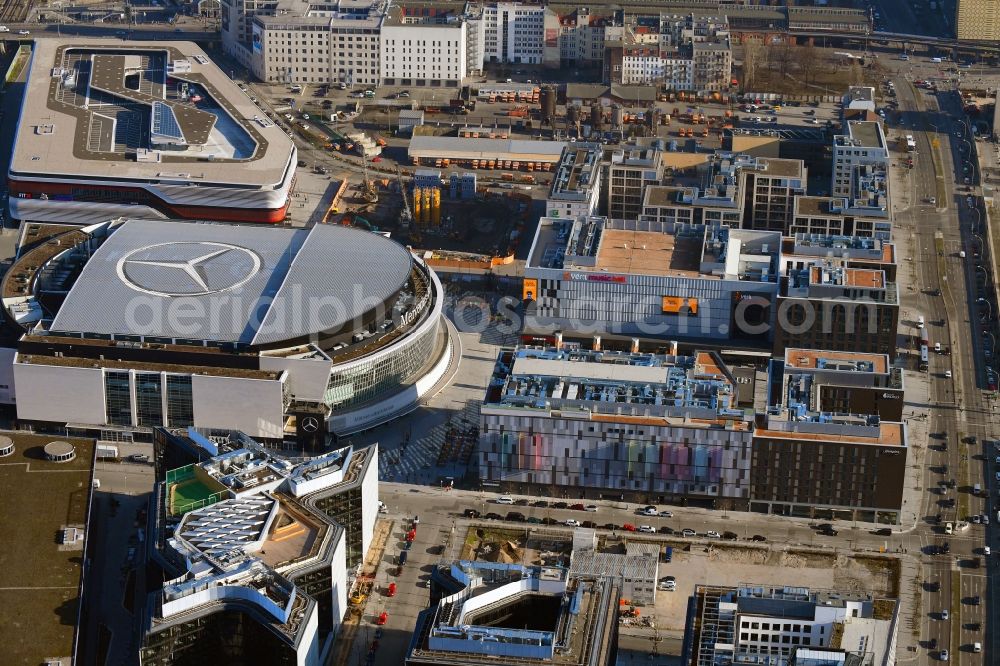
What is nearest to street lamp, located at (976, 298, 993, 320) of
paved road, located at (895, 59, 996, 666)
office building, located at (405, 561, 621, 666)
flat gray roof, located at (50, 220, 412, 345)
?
paved road, located at (895, 59, 996, 666)

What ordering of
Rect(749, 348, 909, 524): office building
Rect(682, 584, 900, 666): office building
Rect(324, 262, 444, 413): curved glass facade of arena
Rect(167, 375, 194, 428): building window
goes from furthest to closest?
Rect(324, 262, 444, 413): curved glass facade of arena, Rect(167, 375, 194, 428): building window, Rect(749, 348, 909, 524): office building, Rect(682, 584, 900, 666): office building

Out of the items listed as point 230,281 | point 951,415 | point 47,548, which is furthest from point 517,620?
point 951,415

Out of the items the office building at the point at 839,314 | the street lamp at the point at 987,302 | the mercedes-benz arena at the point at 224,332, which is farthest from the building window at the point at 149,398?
the street lamp at the point at 987,302

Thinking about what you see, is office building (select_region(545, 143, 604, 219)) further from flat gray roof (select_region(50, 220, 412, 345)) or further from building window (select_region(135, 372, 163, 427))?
building window (select_region(135, 372, 163, 427))

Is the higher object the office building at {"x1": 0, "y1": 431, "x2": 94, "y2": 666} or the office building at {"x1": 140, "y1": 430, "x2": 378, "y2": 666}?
the office building at {"x1": 140, "y1": 430, "x2": 378, "y2": 666}

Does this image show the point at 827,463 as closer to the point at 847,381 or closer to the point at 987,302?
the point at 847,381

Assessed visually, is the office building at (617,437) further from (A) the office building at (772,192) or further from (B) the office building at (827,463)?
(A) the office building at (772,192)

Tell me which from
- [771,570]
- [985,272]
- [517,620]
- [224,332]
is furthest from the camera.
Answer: [985,272]
